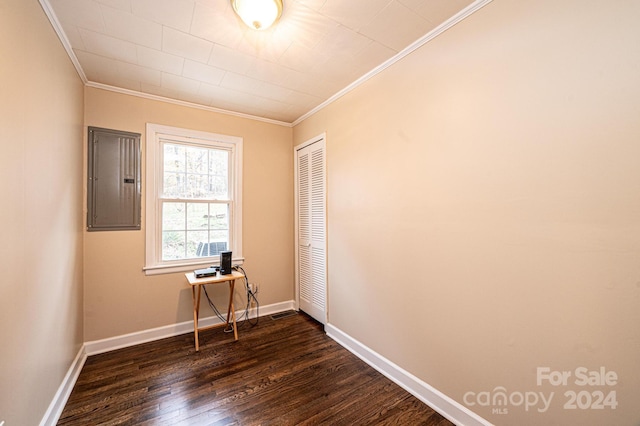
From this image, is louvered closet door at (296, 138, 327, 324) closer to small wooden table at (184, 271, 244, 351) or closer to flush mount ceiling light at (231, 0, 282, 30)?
small wooden table at (184, 271, 244, 351)

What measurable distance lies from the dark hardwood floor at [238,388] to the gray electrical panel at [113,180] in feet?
4.38

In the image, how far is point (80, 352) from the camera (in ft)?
7.52

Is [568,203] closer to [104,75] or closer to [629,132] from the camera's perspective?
[629,132]

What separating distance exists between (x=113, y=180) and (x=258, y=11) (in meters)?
2.20

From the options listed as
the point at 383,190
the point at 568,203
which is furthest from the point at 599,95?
the point at 383,190

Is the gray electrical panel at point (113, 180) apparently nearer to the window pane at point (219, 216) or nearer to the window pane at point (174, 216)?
the window pane at point (174, 216)

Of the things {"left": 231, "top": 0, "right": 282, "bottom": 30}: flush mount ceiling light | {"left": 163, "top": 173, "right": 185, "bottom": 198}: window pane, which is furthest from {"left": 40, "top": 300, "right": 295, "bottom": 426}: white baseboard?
{"left": 231, "top": 0, "right": 282, "bottom": 30}: flush mount ceiling light

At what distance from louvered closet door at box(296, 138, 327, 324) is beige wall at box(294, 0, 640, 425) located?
874mm

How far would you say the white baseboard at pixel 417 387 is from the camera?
1591mm

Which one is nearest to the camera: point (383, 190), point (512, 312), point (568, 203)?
point (568, 203)

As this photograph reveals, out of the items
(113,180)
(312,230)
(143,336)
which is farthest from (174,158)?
(143,336)

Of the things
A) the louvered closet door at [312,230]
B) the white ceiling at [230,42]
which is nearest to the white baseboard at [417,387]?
the louvered closet door at [312,230]

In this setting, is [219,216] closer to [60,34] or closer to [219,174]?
[219,174]

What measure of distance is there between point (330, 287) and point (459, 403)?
1.52m
